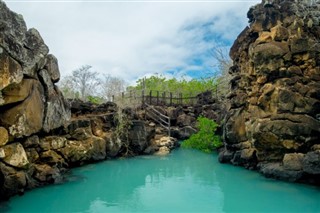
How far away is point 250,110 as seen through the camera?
14992 millimetres

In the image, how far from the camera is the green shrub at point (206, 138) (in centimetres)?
1939

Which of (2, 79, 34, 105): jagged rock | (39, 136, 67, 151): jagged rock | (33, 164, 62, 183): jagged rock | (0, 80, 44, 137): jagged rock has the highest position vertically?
(2, 79, 34, 105): jagged rock

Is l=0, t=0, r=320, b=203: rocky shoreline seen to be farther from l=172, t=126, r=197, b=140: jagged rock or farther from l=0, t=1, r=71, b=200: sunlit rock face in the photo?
l=172, t=126, r=197, b=140: jagged rock

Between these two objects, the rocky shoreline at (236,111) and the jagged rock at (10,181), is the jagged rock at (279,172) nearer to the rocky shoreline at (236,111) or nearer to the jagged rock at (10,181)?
the rocky shoreline at (236,111)

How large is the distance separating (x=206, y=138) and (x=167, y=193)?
8.90m

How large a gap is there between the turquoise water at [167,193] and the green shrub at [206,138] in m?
4.09

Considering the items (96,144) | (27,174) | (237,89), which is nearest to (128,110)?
(96,144)

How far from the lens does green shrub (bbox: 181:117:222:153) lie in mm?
19391

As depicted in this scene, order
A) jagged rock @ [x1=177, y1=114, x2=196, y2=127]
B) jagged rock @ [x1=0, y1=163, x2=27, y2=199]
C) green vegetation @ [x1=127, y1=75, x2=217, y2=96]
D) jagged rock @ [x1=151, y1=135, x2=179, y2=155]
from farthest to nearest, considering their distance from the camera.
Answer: green vegetation @ [x1=127, y1=75, x2=217, y2=96] < jagged rock @ [x1=177, y1=114, x2=196, y2=127] < jagged rock @ [x1=151, y1=135, x2=179, y2=155] < jagged rock @ [x1=0, y1=163, x2=27, y2=199]

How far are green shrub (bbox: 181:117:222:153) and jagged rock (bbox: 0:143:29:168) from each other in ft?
37.8

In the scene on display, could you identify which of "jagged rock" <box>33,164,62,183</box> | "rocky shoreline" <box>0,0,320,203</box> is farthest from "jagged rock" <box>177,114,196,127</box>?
"jagged rock" <box>33,164,62,183</box>

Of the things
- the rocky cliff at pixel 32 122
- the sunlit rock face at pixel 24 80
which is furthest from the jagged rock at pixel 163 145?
the sunlit rock face at pixel 24 80

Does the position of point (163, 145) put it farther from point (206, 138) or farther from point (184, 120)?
point (184, 120)

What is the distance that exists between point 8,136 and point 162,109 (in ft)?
60.1
